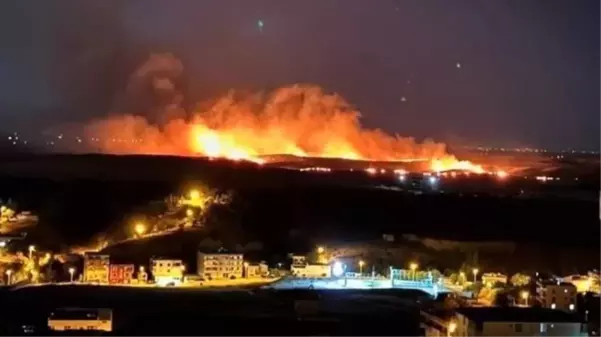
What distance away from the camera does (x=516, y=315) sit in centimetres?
959

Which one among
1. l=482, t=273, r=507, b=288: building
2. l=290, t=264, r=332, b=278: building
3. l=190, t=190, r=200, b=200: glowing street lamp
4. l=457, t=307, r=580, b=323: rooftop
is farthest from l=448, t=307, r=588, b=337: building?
l=190, t=190, r=200, b=200: glowing street lamp

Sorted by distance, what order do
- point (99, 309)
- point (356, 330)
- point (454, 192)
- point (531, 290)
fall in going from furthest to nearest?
point (454, 192) < point (531, 290) < point (99, 309) < point (356, 330)

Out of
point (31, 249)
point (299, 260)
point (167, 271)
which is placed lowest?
point (167, 271)

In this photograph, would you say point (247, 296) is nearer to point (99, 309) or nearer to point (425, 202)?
point (99, 309)

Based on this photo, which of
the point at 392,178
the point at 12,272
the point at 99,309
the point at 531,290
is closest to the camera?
the point at 99,309

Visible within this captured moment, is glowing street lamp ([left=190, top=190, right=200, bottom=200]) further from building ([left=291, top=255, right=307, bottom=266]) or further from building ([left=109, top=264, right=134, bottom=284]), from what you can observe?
building ([left=109, top=264, right=134, bottom=284])

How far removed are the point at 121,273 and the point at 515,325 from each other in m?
6.59

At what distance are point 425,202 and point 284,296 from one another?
9.36 meters

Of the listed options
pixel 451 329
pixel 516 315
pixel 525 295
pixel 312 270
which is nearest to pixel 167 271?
pixel 312 270

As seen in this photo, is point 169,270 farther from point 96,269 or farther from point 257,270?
point 257,270

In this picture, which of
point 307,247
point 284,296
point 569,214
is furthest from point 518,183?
point 284,296

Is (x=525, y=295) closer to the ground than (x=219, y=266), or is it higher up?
closer to the ground

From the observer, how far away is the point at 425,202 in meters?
21.5

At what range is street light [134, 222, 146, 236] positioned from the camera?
58.1 feet
